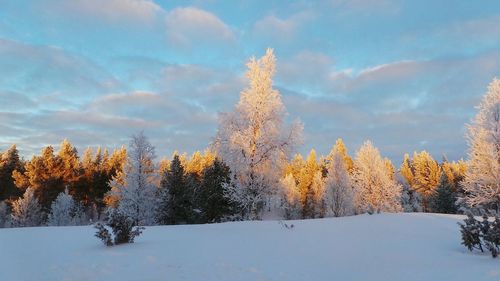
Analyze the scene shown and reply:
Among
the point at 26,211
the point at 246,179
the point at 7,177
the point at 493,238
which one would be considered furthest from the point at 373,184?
the point at 7,177

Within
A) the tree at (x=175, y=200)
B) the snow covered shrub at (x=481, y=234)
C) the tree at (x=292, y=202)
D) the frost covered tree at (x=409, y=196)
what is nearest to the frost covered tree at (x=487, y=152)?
the snow covered shrub at (x=481, y=234)

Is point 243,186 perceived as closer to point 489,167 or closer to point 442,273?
Answer: point 442,273

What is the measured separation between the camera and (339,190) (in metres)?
31.9

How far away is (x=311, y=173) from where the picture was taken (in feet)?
212

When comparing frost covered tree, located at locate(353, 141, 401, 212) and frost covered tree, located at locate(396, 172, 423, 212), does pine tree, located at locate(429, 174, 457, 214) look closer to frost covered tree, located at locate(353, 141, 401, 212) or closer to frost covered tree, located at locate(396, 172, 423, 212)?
frost covered tree, located at locate(396, 172, 423, 212)

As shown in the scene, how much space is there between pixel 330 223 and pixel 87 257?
8278mm

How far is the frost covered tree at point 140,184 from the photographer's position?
27297 millimetres

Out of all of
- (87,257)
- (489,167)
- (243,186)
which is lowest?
(87,257)

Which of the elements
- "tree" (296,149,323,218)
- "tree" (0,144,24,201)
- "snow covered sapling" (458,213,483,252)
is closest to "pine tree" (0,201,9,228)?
"tree" (0,144,24,201)

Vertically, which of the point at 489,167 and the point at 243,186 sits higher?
the point at 489,167

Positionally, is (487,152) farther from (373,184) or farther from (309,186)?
(309,186)

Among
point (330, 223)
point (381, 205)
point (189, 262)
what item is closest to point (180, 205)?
point (381, 205)

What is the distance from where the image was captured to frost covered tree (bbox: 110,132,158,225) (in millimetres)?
27297

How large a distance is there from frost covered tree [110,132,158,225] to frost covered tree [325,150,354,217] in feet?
47.3
